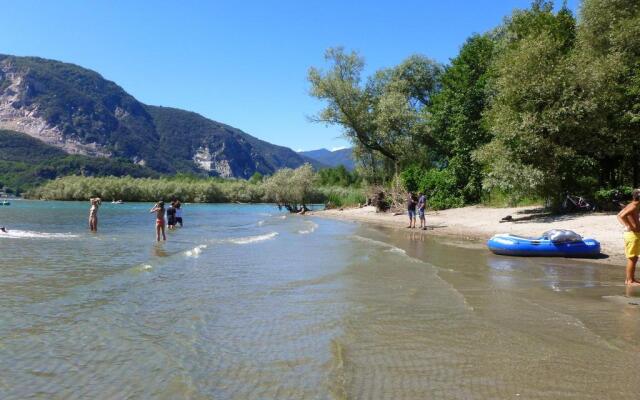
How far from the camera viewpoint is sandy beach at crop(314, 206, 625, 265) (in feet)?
56.2

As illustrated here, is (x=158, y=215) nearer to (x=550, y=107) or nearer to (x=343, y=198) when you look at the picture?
(x=550, y=107)

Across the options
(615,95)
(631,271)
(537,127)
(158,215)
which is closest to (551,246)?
(631,271)

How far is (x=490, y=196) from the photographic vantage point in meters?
35.3

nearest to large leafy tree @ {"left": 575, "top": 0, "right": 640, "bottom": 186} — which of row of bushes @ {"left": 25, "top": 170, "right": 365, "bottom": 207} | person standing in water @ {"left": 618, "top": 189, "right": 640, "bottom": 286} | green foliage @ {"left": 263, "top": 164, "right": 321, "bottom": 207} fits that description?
person standing in water @ {"left": 618, "top": 189, "right": 640, "bottom": 286}

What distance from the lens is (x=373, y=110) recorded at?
4528 cm

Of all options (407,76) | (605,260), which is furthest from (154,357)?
(407,76)

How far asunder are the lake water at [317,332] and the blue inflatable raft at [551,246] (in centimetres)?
165

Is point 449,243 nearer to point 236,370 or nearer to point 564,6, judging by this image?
point 236,370

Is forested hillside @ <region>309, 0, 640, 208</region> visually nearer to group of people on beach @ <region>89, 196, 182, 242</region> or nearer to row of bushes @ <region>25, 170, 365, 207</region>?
group of people on beach @ <region>89, 196, 182, 242</region>

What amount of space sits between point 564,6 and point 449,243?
75.2 ft

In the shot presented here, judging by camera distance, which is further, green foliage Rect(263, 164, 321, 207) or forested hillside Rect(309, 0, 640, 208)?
green foliage Rect(263, 164, 321, 207)

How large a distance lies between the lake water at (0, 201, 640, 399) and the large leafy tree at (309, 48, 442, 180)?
30.6m

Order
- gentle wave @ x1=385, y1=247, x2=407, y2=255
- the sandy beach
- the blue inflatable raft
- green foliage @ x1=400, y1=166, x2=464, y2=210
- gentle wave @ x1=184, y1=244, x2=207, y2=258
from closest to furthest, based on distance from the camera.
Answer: the blue inflatable raft → gentle wave @ x1=184, y1=244, x2=207, y2=258 → gentle wave @ x1=385, y1=247, x2=407, y2=255 → the sandy beach → green foliage @ x1=400, y1=166, x2=464, y2=210

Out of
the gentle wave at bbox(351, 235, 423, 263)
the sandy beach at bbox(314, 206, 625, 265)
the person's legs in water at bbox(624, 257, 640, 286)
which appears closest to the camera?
the person's legs in water at bbox(624, 257, 640, 286)
